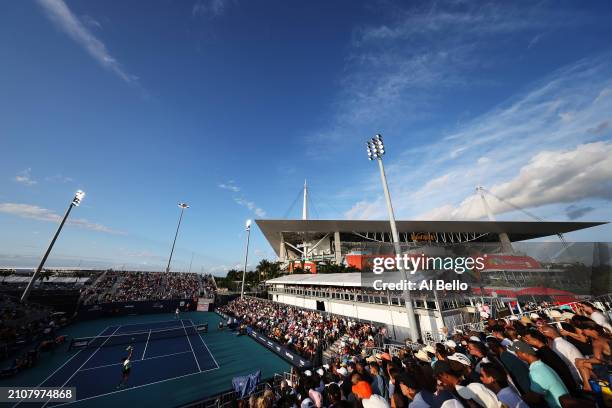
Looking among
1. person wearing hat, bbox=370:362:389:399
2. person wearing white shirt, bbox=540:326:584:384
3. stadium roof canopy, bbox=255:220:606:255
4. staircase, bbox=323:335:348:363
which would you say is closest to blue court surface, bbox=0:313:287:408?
staircase, bbox=323:335:348:363

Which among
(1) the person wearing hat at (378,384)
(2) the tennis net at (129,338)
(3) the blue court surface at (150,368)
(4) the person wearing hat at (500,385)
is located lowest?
(3) the blue court surface at (150,368)

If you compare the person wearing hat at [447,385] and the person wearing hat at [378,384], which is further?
the person wearing hat at [378,384]

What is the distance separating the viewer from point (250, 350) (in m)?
19.6

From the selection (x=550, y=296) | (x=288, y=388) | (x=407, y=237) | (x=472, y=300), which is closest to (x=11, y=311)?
(x=288, y=388)

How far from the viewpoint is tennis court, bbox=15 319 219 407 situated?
13.6 m

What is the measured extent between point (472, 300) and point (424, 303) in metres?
4.53

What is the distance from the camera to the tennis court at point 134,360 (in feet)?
44.6

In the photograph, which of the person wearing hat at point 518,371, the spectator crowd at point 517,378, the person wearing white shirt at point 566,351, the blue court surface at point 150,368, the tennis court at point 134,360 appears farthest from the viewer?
the tennis court at point 134,360

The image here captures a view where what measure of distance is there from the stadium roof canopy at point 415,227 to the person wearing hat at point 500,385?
47.2m

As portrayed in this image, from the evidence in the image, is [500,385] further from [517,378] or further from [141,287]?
[141,287]

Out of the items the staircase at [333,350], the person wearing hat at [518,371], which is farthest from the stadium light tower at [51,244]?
the person wearing hat at [518,371]

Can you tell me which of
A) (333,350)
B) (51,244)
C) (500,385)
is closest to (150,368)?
(333,350)

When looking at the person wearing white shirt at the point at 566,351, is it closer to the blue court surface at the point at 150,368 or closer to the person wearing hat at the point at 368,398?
the person wearing hat at the point at 368,398

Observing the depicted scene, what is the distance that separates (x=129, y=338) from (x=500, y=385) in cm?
3123
